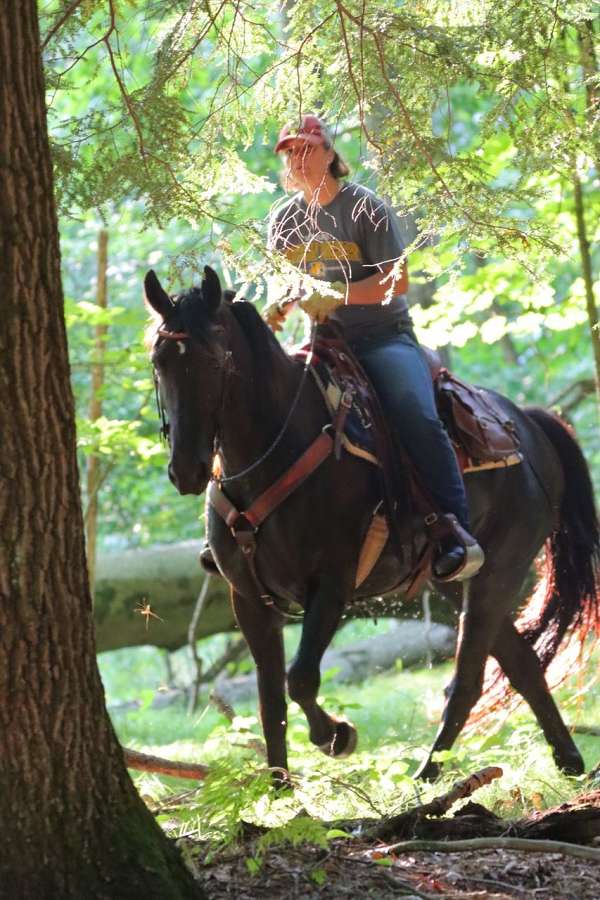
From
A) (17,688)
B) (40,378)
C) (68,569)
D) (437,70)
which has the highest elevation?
(437,70)

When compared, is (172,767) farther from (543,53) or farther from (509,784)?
(543,53)

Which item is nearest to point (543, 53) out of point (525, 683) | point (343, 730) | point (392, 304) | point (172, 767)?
point (392, 304)

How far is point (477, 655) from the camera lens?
704 cm

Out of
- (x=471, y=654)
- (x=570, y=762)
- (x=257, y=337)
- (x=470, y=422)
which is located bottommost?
(x=570, y=762)

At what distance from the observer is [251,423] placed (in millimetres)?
5715

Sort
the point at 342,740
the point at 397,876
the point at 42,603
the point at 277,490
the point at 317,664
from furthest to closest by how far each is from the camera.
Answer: the point at 342,740, the point at 277,490, the point at 317,664, the point at 397,876, the point at 42,603

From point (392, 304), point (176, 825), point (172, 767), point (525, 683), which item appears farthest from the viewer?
point (525, 683)

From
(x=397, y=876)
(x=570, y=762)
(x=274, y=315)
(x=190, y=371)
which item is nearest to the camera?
(x=397, y=876)

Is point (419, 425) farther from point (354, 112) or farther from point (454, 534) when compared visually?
point (354, 112)

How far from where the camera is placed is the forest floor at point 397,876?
367 centimetres

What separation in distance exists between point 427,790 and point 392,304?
8.44 ft

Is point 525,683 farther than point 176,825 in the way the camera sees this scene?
Yes

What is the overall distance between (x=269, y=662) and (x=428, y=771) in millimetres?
1324

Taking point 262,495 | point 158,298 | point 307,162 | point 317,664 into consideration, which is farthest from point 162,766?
point 307,162
